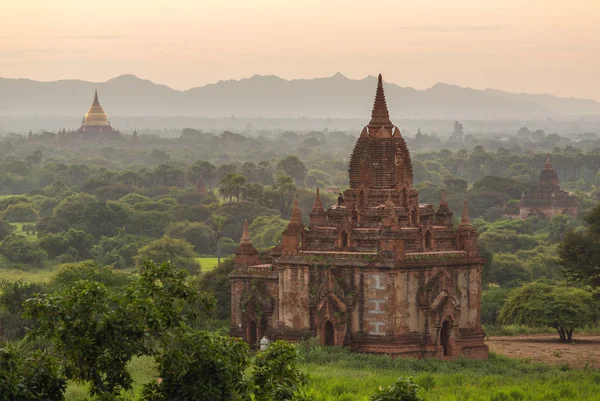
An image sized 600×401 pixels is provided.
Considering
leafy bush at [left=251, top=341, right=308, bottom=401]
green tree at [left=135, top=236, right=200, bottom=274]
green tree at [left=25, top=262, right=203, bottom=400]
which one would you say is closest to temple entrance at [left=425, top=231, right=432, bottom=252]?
leafy bush at [left=251, top=341, right=308, bottom=401]

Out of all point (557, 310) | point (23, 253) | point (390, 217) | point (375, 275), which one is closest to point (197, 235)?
point (23, 253)

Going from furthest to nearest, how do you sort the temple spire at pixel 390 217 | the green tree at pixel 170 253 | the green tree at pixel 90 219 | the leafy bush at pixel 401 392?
the green tree at pixel 90 219, the green tree at pixel 170 253, the temple spire at pixel 390 217, the leafy bush at pixel 401 392

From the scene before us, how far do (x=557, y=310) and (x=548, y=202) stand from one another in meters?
71.9

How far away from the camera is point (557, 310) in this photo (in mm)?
51844

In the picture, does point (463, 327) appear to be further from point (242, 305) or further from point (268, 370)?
point (268, 370)

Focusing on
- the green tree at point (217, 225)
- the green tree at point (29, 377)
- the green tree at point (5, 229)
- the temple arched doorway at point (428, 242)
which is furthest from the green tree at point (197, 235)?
the green tree at point (29, 377)

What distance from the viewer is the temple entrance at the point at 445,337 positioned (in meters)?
46.2

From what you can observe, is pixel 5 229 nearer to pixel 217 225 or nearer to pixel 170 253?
pixel 217 225

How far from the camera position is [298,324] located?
46.5 metres

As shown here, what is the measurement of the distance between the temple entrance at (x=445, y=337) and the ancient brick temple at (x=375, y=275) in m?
0.04

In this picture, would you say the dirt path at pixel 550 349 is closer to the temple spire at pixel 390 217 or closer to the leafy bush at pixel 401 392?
the temple spire at pixel 390 217

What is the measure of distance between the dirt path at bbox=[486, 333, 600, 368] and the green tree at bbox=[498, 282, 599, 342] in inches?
24.8

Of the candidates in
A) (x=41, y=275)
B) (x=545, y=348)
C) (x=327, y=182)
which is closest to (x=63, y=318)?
(x=545, y=348)

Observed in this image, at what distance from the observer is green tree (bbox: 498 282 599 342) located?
51656 millimetres
